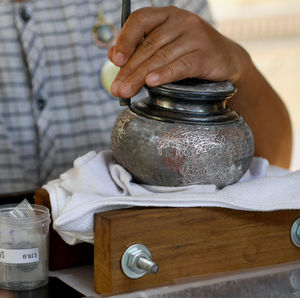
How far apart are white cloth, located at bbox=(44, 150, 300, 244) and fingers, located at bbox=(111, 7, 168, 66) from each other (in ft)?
0.45

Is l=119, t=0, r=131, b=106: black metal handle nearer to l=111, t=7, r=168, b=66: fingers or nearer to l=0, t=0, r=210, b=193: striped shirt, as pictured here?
l=111, t=7, r=168, b=66: fingers

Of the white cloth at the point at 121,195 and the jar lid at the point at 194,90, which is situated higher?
the jar lid at the point at 194,90

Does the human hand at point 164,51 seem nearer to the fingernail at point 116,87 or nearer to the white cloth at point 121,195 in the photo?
the fingernail at point 116,87

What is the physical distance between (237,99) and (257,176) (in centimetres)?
24

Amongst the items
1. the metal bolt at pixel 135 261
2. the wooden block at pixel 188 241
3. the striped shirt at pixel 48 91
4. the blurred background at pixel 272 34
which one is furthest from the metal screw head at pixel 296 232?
the blurred background at pixel 272 34

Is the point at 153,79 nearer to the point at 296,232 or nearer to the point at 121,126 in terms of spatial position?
the point at 121,126

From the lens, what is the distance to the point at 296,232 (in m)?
0.88

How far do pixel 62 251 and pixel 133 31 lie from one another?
1.03 ft

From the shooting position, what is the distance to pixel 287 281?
0.74m

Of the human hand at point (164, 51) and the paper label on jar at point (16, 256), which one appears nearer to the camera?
the paper label on jar at point (16, 256)

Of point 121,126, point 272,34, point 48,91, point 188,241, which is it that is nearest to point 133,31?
point 121,126

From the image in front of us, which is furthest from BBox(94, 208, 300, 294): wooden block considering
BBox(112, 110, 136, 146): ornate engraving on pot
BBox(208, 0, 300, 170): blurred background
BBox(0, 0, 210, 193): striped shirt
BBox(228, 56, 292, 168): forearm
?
BBox(208, 0, 300, 170): blurred background

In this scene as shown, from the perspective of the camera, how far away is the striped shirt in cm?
147

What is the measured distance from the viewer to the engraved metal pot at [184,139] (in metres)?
0.79
